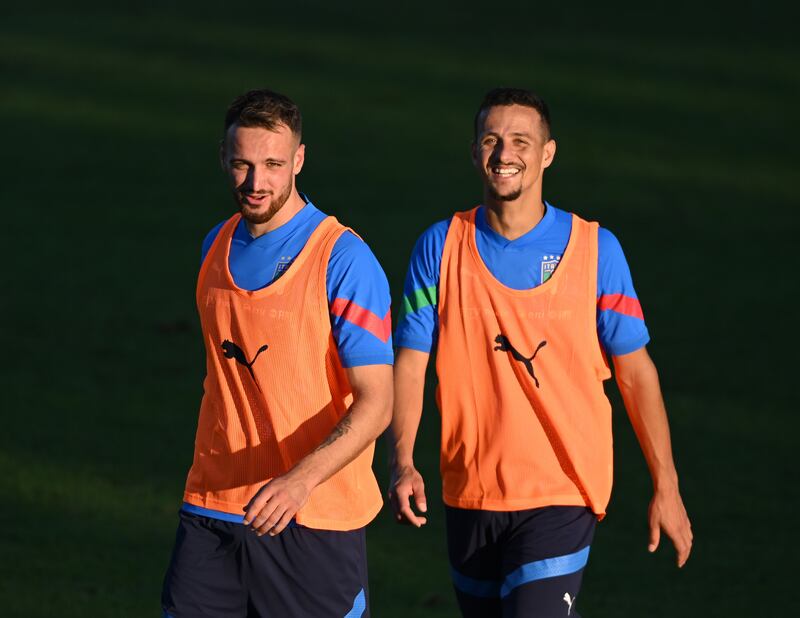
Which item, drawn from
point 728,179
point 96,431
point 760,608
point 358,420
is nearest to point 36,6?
point 728,179

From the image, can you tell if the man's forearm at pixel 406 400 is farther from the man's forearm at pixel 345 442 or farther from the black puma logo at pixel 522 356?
the man's forearm at pixel 345 442

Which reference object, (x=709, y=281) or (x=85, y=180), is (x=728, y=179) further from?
(x=85, y=180)

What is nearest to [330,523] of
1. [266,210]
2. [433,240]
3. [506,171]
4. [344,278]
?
[344,278]

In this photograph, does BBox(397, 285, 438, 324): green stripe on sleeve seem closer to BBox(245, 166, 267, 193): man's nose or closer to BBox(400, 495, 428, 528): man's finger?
BBox(400, 495, 428, 528): man's finger

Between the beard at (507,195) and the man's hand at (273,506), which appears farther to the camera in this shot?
the beard at (507,195)

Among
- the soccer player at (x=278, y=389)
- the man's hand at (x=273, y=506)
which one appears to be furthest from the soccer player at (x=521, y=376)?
the man's hand at (x=273, y=506)

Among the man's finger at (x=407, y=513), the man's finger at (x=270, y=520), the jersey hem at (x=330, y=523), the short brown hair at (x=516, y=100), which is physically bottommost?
the jersey hem at (x=330, y=523)

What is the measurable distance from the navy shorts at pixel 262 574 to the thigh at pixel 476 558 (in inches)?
21.7

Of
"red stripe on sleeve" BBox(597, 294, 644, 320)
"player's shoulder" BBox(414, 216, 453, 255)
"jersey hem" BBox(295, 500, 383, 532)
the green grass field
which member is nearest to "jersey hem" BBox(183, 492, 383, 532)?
"jersey hem" BBox(295, 500, 383, 532)

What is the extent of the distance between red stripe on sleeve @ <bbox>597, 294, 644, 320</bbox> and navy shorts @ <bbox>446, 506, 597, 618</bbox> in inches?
27.1

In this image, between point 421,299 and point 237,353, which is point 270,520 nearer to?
point 237,353

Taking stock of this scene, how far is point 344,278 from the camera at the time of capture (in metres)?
5.03

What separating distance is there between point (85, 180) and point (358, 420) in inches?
536

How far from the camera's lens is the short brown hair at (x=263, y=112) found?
5.10 m
